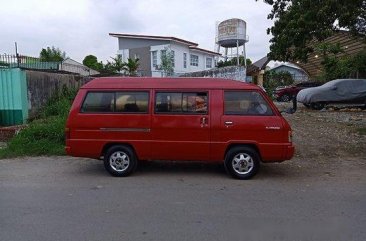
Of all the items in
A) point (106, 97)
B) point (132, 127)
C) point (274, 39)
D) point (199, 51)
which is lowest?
point (132, 127)

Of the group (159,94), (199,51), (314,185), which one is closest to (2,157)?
(159,94)

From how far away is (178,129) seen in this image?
7156 mm

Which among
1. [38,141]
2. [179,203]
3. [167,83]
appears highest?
[167,83]

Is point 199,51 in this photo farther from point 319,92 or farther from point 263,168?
point 263,168

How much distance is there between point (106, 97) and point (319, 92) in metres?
15.1

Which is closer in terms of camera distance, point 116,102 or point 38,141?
point 116,102

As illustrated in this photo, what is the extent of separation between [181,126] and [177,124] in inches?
3.3

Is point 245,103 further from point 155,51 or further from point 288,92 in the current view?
point 155,51

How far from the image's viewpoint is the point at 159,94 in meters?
7.28

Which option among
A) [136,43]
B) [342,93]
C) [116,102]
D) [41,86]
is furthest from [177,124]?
[136,43]

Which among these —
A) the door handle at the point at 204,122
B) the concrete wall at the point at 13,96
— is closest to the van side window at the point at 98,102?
the door handle at the point at 204,122

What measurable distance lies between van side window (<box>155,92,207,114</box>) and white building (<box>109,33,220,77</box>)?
1197 inches

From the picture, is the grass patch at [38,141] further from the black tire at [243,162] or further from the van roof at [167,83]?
the black tire at [243,162]

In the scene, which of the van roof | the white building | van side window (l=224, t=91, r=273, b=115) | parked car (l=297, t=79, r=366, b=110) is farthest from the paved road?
the white building
